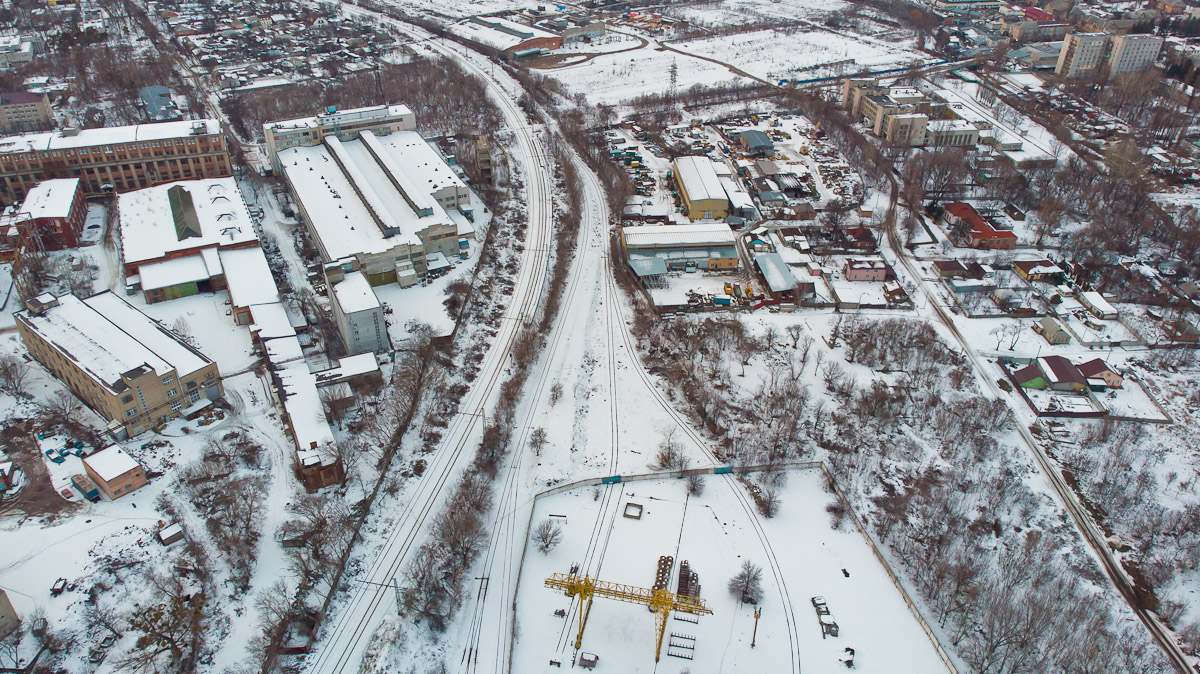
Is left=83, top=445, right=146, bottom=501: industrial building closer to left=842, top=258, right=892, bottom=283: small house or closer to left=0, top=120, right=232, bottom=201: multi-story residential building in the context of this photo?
left=0, top=120, right=232, bottom=201: multi-story residential building

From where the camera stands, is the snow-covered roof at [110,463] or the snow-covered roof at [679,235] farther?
the snow-covered roof at [679,235]

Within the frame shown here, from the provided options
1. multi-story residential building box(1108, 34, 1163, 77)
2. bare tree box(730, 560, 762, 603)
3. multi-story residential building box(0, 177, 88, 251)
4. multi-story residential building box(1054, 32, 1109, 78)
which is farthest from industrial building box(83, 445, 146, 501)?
multi-story residential building box(1108, 34, 1163, 77)

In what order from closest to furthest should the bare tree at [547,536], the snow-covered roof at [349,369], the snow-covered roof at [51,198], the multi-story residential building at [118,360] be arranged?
the bare tree at [547,536], the multi-story residential building at [118,360], the snow-covered roof at [349,369], the snow-covered roof at [51,198]

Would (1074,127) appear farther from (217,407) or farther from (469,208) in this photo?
(217,407)

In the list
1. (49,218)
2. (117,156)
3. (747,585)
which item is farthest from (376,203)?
(747,585)

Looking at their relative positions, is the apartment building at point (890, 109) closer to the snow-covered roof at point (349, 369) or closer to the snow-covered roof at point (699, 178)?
the snow-covered roof at point (699, 178)

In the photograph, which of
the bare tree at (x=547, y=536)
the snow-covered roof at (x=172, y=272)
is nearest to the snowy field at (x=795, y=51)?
the snow-covered roof at (x=172, y=272)

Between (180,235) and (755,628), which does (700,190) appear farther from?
(755,628)

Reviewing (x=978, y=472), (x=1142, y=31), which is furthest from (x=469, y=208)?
(x=1142, y=31)
